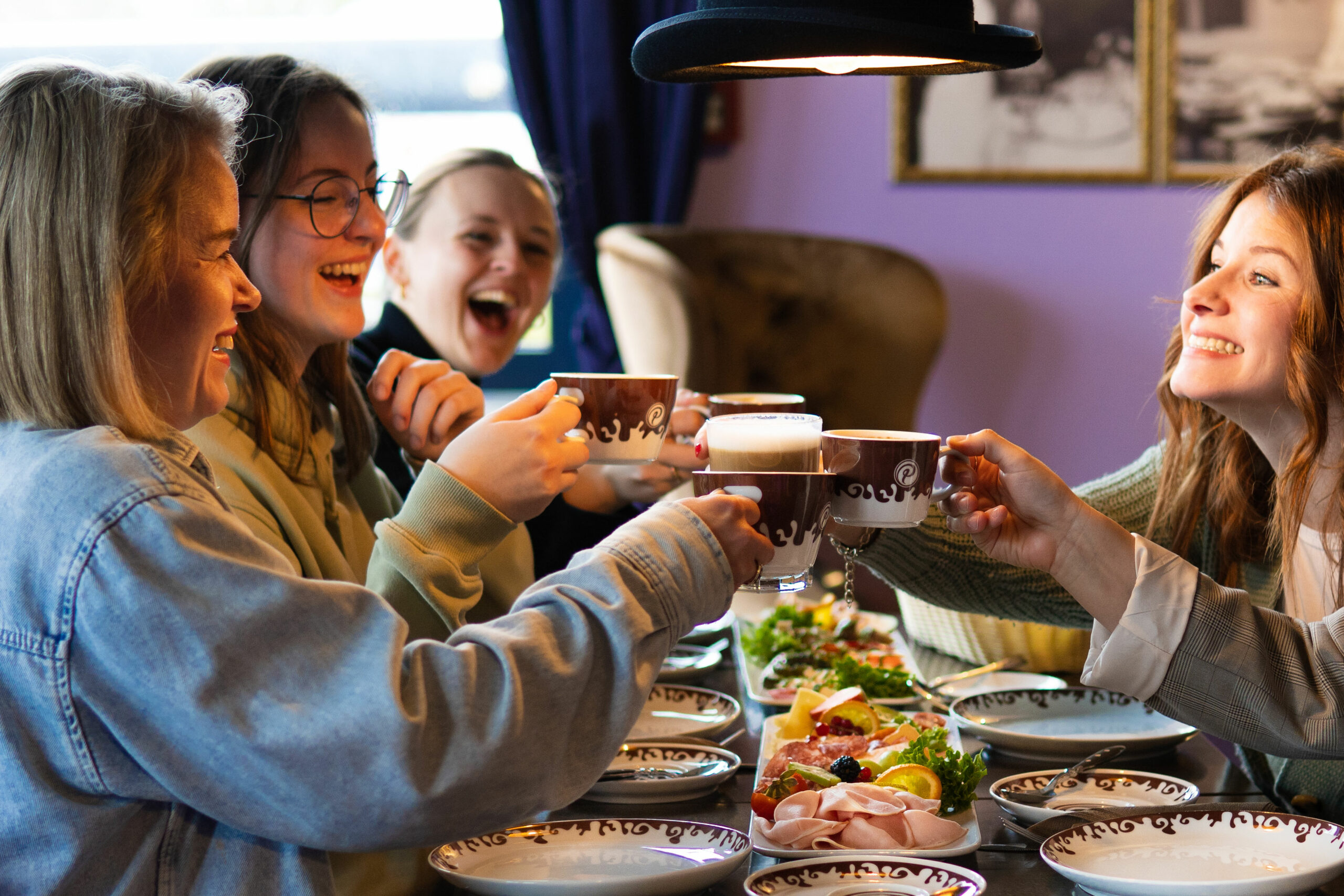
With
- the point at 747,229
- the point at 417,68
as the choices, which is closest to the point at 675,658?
the point at 747,229

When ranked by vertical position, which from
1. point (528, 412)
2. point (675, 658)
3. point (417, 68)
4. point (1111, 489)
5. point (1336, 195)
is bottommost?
point (675, 658)

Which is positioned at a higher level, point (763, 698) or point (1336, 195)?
point (1336, 195)

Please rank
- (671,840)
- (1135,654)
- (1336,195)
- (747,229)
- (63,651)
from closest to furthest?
(63,651)
(671,840)
(1135,654)
(1336,195)
(747,229)

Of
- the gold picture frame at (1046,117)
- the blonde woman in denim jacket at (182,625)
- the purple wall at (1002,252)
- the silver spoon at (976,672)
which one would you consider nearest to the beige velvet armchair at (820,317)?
the purple wall at (1002,252)

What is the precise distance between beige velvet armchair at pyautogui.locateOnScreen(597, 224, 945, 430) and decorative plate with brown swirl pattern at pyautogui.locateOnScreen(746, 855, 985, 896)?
2.65 meters

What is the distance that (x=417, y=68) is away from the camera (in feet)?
13.2

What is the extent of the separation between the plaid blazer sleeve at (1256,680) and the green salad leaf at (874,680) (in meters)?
0.41

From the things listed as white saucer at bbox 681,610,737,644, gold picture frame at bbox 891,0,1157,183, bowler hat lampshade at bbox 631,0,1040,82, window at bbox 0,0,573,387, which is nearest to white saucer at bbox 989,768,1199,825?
bowler hat lampshade at bbox 631,0,1040,82

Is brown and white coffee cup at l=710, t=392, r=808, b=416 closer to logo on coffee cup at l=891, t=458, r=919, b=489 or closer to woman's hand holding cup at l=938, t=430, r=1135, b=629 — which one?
woman's hand holding cup at l=938, t=430, r=1135, b=629

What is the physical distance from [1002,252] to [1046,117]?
451mm

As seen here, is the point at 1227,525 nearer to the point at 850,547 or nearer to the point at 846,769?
the point at 850,547

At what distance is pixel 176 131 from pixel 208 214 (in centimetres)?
7

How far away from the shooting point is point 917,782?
47.1 inches

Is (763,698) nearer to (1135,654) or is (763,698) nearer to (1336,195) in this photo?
(1135,654)
